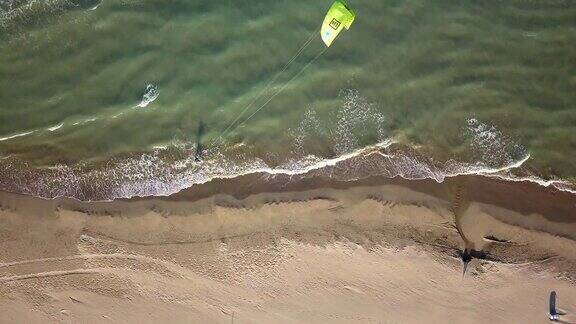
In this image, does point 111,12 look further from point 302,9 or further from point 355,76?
point 355,76

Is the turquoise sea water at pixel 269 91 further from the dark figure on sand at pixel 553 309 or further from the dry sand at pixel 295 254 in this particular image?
the dark figure on sand at pixel 553 309

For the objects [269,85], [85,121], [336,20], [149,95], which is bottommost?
[85,121]

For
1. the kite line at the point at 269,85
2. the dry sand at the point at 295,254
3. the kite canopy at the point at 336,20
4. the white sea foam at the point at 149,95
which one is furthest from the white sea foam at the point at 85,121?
the kite canopy at the point at 336,20

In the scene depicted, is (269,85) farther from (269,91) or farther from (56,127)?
(56,127)

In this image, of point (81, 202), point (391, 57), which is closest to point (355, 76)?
point (391, 57)

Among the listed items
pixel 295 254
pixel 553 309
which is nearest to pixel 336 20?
pixel 295 254

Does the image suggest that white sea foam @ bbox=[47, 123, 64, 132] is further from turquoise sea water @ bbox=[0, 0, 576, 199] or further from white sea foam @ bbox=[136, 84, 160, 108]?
white sea foam @ bbox=[136, 84, 160, 108]
